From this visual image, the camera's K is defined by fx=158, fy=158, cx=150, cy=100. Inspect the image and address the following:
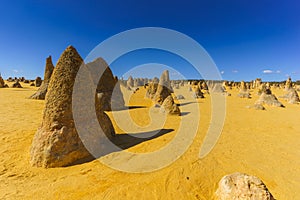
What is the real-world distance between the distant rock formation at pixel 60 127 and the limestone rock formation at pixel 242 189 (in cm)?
322

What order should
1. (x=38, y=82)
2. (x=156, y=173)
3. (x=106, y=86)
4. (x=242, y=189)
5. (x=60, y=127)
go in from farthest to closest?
(x=38, y=82) < (x=106, y=86) < (x=60, y=127) < (x=156, y=173) < (x=242, y=189)

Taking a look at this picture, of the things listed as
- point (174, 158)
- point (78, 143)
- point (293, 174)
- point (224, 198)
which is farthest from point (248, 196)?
point (78, 143)

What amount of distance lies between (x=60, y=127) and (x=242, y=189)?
13.2 ft

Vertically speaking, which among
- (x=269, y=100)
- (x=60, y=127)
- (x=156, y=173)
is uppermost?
(x=269, y=100)

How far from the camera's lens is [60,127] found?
155 inches

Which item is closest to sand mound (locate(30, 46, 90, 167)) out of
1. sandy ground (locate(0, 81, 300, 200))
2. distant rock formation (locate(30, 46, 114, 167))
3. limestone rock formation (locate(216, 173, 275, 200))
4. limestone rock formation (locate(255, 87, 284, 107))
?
distant rock formation (locate(30, 46, 114, 167))

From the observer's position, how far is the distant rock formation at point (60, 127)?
144 inches

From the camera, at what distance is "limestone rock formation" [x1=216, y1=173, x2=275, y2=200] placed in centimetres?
234

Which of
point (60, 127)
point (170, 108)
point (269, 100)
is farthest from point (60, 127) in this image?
point (269, 100)

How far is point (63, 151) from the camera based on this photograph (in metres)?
3.74

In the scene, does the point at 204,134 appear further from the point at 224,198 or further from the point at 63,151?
the point at 63,151

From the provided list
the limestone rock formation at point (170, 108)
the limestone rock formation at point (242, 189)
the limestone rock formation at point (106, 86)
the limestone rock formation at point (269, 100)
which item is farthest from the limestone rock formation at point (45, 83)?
the limestone rock formation at point (269, 100)

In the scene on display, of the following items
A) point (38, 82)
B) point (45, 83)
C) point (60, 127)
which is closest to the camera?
point (60, 127)

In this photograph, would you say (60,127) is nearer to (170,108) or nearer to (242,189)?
(242,189)
